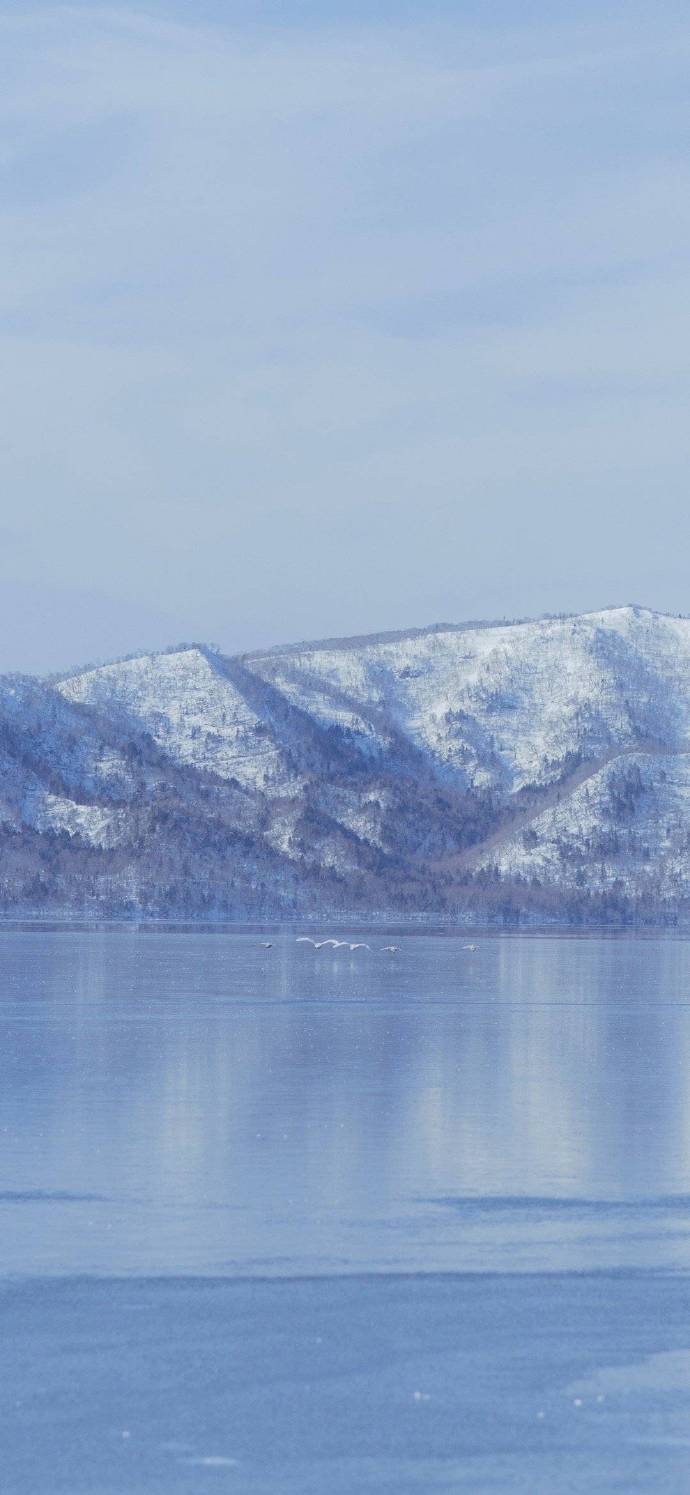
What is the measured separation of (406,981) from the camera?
75.2 meters

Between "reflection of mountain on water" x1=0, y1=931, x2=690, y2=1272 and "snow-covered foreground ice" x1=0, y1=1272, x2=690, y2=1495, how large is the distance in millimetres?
1345

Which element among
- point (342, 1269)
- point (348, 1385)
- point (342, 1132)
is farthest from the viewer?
point (342, 1132)

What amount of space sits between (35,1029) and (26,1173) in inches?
891

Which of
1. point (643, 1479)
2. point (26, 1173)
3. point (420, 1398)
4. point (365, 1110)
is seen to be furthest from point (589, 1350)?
point (365, 1110)

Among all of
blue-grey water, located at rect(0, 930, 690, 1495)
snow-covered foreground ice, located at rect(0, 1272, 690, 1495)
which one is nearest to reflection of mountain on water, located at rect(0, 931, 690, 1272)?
blue-grey water, located at rect(0, 930, 690, 1495)

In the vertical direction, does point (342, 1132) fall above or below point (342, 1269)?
above

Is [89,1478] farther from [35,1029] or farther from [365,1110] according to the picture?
[35,1029]

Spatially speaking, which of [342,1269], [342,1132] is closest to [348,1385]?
[342,1269]

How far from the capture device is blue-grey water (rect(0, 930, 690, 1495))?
547 inches

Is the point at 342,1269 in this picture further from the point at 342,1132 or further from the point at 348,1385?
the point at 342,1132

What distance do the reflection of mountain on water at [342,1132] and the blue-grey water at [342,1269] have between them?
0.08m

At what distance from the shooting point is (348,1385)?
15.4 meters

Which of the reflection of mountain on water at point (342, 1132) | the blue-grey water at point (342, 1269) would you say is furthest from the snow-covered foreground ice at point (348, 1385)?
the reflection of mountain on water at point (342, 1132)

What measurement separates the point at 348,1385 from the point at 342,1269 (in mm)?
3925
